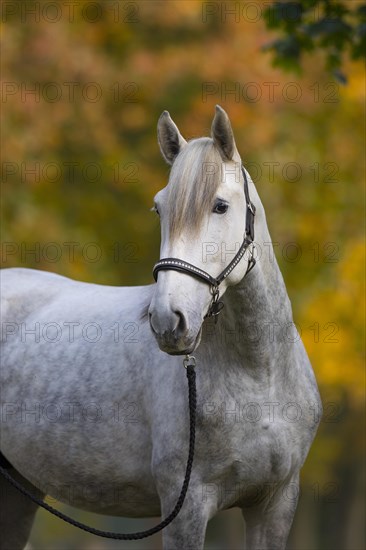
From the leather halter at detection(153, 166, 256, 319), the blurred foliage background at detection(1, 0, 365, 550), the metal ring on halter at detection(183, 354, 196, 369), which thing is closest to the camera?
the leather halter at detection(153, 166, 256, 319)

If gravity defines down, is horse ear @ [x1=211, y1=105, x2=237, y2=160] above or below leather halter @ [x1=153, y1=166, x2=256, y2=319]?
above

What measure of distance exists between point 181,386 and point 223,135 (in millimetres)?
1200

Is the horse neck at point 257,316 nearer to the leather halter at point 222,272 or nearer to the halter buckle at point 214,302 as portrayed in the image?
the leather halter at point 222,272

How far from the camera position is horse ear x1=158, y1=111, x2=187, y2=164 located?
4348 mm

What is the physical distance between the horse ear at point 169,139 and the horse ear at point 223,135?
215 mm

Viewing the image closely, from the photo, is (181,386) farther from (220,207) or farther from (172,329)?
(220,207)

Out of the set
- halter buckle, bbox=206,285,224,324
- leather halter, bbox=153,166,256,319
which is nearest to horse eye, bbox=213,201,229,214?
leather halter, bbox=153,166,256,319

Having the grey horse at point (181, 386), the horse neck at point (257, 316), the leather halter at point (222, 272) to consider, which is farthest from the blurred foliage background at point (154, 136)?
the leather halter at point (222, 272)

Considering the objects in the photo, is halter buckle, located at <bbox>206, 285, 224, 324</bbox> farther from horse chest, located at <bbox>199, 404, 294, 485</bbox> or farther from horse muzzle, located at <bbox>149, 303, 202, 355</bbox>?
horse chest, located at <bbox>199, 404, 294, 485</bbox>

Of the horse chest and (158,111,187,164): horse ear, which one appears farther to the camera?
the horse chest

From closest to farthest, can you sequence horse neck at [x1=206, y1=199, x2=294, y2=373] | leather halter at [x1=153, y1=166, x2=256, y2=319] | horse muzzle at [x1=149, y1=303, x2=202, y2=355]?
1. horse muzzle at [x1=149, y1=303, x2=202, y2=355]
2. leather halter at [x1=153, y1=166, x2=256, y2=319]
3. horse neck at [x1=206, y1=199, x2=294, y2=373]

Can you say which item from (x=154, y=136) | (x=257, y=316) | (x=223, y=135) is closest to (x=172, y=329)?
(x=257, y=316)

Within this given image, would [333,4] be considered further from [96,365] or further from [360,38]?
[96,365]

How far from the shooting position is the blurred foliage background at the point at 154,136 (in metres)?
12.1
